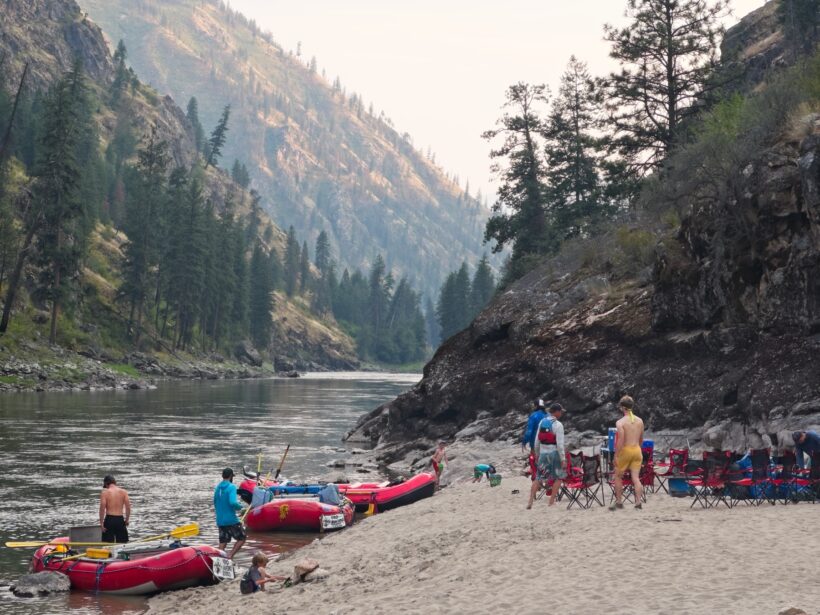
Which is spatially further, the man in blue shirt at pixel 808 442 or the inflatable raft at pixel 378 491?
the inflatable raft at pixel 378 491

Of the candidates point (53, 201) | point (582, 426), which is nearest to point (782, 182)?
point (582, 426)

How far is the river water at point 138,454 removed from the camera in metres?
20.5

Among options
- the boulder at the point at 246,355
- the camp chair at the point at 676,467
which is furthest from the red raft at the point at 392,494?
the boulder at the point at 246,355

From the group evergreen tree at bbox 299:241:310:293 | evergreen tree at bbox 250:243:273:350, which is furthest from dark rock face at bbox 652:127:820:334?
evergreen tree at bbox 299:241:310:293

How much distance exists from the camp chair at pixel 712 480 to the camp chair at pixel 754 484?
16 centimetres

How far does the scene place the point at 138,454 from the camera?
1319 inches

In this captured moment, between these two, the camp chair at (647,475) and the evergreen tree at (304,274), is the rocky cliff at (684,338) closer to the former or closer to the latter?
the camp chair at (647,475)

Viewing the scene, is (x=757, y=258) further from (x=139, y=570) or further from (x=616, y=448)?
(x=139, y=570)

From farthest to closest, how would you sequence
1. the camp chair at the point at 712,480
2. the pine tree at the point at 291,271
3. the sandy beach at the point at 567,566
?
the pine tree at the point at 291,271
the camp chair at the point at 712,480
the sandy beach at the point at 567,566

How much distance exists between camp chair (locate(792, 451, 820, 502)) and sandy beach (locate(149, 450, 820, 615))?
0.64m

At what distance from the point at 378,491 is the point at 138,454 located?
13100 millimetres

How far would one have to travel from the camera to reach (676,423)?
→ 27.6 meters

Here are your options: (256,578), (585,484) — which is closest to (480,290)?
(585,484)

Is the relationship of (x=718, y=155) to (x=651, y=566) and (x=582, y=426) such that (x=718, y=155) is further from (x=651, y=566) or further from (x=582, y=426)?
(x=651, y=566)
